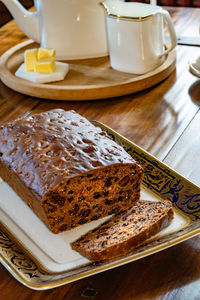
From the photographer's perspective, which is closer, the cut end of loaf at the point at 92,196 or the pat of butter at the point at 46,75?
the cut end of loaf at the point at 92,196

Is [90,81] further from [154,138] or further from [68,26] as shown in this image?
[154,138]

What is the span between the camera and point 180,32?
7.79 feet

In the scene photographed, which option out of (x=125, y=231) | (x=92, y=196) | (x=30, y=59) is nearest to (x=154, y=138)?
(x=92, y=196)

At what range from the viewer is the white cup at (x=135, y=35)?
5.82 ft

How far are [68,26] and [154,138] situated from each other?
74 cm

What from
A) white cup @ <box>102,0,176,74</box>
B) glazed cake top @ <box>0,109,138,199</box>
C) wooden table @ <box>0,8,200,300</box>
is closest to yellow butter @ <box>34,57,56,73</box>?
wooden table @ <box>0,8,200,300</box>

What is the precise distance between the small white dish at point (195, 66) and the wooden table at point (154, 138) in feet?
0.18

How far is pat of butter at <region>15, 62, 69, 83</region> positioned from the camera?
72.9 inches

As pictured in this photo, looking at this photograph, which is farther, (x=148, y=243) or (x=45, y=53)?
(x=45, y=53)

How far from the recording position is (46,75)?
1857mm

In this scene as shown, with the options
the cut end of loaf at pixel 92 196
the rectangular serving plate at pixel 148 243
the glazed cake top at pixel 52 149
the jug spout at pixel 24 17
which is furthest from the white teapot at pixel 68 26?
the cut end of loaf at pixel 92 196

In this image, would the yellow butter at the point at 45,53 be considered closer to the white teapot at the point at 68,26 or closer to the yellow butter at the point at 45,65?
the yellow butter at the point at 45,65

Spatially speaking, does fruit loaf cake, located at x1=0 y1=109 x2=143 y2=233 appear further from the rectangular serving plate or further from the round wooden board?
the round wooden board

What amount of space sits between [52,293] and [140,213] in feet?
1.01
